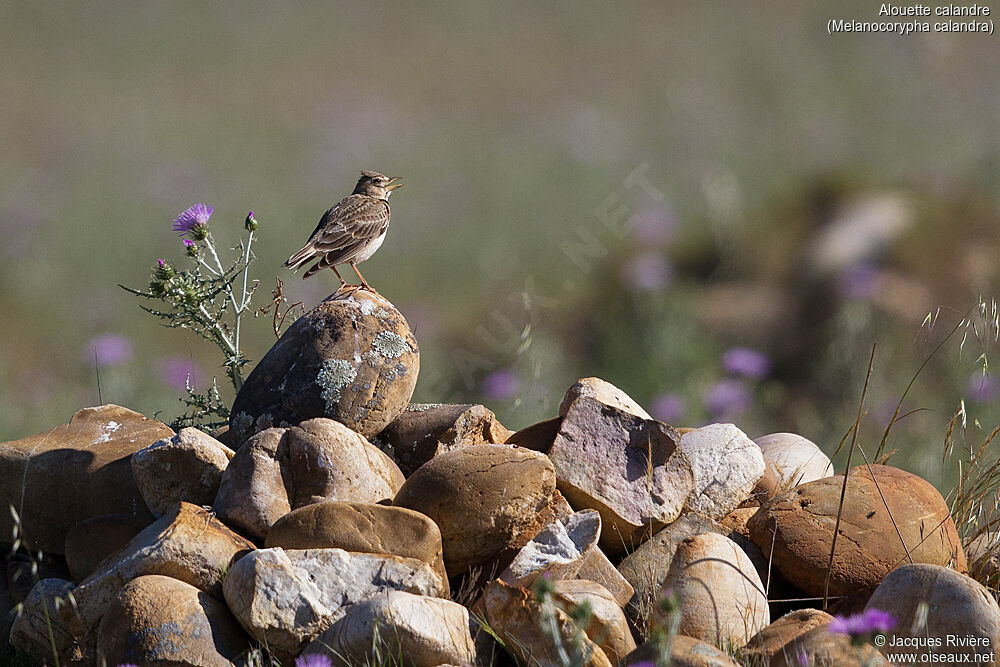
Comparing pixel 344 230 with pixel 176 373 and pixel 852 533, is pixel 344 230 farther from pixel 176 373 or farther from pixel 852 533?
pixel 176 373

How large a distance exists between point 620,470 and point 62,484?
7.17 feet

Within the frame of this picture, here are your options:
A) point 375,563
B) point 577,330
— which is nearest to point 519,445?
point 375,563

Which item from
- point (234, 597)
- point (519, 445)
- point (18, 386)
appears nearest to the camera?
point (234, 597)

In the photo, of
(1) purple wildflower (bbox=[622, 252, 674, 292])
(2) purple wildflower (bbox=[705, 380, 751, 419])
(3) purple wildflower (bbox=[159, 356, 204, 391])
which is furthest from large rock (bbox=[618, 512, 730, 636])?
(1) purple wildflower (bbox=[622, 252, 674, 292])

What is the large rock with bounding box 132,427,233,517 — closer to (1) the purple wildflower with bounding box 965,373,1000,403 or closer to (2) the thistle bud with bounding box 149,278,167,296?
(2) the thistle bud with bounding box 149,278,167,296

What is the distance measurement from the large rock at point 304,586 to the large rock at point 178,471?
617mm

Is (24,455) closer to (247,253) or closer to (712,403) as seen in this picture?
(247,253)

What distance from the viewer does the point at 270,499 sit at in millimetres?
3867

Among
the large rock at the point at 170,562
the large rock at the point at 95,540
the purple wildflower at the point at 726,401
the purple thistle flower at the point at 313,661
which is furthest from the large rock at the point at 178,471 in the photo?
the purple wildflower at the point at 726,401

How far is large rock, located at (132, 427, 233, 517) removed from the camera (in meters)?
4.05

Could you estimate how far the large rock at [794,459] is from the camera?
15.5 ft

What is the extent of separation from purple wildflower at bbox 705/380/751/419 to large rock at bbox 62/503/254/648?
5.51 metres

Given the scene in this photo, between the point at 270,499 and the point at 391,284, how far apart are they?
11.7m

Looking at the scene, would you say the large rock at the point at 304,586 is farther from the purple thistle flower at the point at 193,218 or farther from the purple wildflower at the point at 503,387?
the purple wildflower at the point at 503,387
